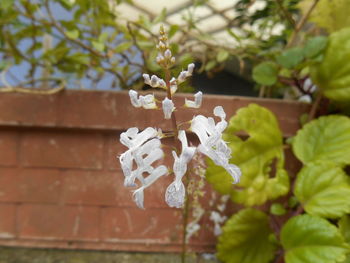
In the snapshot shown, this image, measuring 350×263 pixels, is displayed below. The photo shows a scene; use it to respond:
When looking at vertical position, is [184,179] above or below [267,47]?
below

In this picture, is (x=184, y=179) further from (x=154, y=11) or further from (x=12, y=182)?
(x=154, y=11)

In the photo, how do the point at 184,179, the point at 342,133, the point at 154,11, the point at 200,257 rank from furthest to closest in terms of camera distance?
1. the point at 154,11
2. the point at 200,257
3. the point at 342,133
4. the point at 184,179

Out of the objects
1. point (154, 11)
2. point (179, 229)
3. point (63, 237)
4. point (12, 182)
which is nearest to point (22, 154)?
point (12, 182)

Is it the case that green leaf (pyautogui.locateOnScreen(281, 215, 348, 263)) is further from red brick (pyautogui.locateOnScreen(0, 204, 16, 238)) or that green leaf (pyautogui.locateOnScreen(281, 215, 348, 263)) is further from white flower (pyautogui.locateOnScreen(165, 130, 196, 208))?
red brick (pyautogui.locateOnScreen(0, 204, 16, 238))

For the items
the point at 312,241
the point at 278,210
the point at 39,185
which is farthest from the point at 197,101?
the point at 39,185

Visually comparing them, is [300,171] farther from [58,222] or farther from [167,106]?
[58,222]

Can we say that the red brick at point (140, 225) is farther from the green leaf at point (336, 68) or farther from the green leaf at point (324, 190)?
the green leaf at point (336, 68)

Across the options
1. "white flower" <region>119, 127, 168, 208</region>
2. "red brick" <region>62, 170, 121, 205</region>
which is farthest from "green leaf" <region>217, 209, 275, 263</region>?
"white flower" <region>119, 127, 168, 208</region>

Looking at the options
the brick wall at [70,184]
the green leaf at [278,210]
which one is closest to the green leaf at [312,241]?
the green leaf at [278,210]
